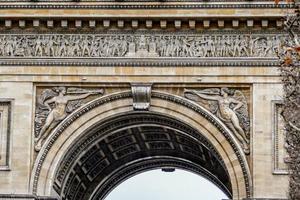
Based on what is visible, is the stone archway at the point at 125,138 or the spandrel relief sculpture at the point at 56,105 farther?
the spandrel relief sculpture at the point at 56,105

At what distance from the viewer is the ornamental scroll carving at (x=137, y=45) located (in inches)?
1362

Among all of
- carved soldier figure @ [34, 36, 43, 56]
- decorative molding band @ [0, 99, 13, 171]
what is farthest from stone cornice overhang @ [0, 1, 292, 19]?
decorative molding band @ [0, 99, 13, 171]

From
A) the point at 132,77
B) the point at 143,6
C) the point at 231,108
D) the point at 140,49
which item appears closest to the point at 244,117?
the point at 231,108

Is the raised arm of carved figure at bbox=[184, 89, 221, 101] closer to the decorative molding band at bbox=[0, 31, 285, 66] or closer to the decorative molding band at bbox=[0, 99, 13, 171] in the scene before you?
the decorative molding band at bbox=[0, 31, 285, 66]

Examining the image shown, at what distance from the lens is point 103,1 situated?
35.0m

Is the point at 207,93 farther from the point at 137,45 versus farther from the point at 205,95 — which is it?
the point at 137,45

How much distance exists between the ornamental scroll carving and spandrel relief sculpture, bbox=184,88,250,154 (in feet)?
2.88

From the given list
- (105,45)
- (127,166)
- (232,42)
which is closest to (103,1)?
(105,45)

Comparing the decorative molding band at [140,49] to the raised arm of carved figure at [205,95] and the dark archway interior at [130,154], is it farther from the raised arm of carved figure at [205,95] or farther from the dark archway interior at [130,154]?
the dark archway interior at [130,154]

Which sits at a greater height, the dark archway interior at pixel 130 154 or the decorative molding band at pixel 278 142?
the dark archway interior at pixel 130 154

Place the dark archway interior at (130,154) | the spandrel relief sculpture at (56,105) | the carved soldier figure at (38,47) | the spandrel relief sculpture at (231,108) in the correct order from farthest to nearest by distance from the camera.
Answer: the dark archway interior at (130,154) → the carved soldier figure at (38,47) → the spandrel relief sculpture at (56,105) → the spandrel relief sculpture at (231,108)

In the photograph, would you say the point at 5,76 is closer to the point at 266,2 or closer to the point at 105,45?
the point at 105,45

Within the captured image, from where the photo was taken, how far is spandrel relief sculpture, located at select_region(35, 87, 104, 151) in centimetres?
3475

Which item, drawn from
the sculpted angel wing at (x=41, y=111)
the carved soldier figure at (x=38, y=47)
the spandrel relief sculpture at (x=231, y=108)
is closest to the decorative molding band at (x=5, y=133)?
the sculpted angel wing at (x=41, y=111)
